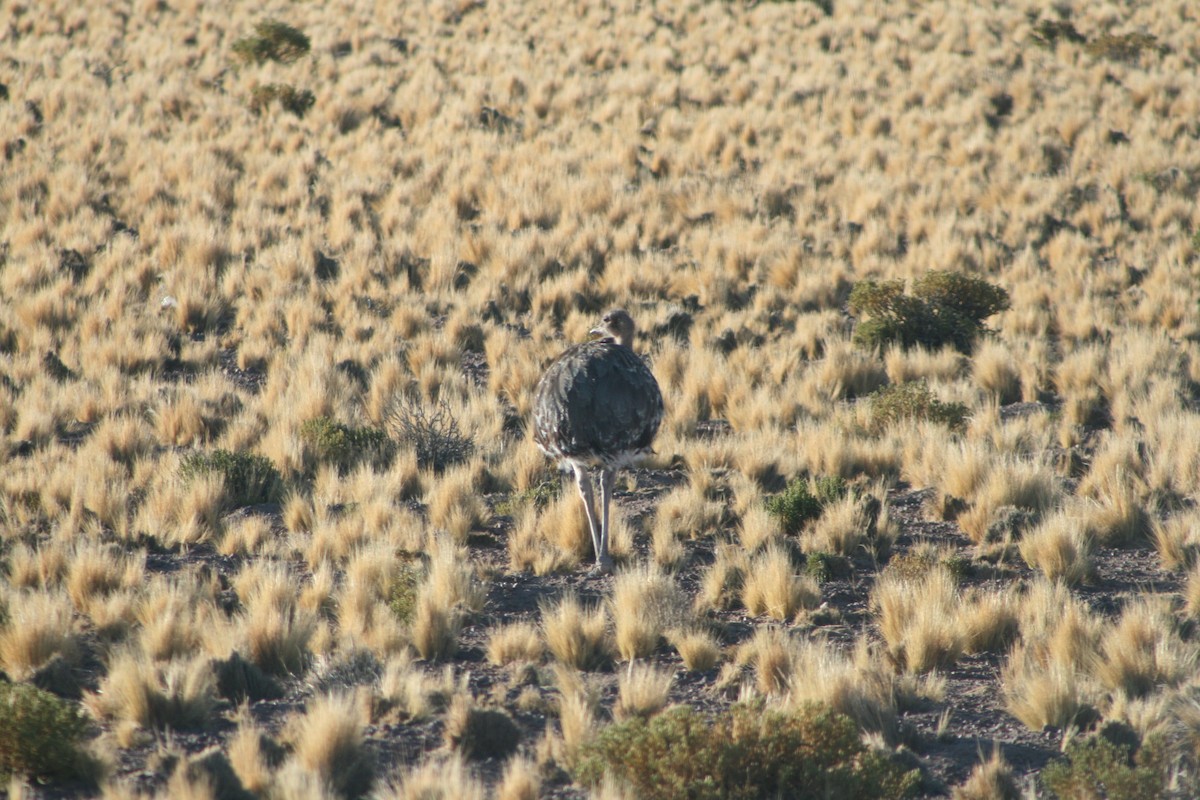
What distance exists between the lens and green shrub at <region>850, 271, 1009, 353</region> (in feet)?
41.7

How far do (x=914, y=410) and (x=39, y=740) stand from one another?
787cm

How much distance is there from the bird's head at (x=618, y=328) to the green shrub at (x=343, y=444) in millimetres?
2450

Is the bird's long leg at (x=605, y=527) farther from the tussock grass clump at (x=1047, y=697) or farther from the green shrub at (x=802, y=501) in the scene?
the tussock grass clump at (x=1047, y=697)

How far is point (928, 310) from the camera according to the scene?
1297 centimetres

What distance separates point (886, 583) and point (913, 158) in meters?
14.5

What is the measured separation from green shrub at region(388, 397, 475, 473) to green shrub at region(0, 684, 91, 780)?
465 centimetres

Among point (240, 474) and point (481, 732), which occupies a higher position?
point (240, 474)

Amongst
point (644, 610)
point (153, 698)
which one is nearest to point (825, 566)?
point (644, 610)

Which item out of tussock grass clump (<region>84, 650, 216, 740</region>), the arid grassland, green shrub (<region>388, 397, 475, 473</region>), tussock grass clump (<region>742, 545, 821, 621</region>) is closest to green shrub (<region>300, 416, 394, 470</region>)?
the arid grassland

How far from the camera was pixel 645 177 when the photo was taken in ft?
59.7

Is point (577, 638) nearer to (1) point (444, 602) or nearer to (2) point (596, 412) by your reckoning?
(1) point (444, 602)

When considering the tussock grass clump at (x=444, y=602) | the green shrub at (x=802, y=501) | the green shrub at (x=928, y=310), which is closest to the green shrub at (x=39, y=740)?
the tussock grass clump at (x=444, y=602)

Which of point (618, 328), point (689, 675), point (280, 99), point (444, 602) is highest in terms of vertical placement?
point (280, 99)

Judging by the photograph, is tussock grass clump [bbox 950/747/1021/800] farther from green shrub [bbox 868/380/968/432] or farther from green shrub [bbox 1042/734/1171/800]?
green shrub [bbox 868/380/968/432]
